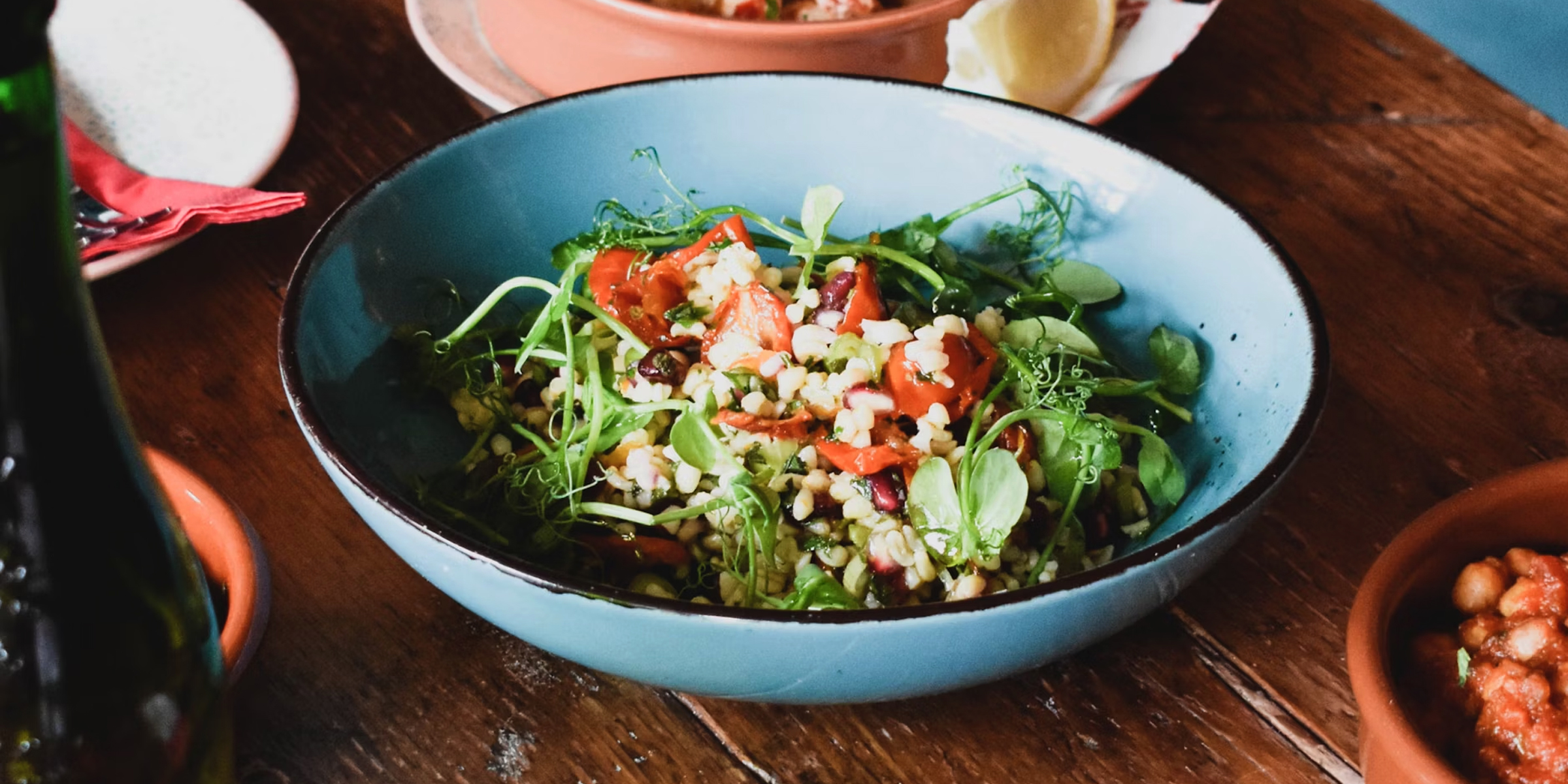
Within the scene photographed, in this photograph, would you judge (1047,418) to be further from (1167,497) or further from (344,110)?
(344,110)

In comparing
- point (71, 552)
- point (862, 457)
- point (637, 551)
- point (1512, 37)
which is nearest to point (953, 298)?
point (862, 457)

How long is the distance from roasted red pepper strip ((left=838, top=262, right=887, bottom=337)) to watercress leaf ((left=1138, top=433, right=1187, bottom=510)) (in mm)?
183

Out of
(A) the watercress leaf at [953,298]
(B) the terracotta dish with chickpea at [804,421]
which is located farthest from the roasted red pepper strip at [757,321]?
(A) the watercress leaf at [953,298]

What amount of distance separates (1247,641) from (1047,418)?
180 mm

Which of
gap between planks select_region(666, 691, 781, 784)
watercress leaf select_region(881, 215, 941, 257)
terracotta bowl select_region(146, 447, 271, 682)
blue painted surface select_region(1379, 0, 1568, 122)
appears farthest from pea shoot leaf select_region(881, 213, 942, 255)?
blue painted surface select_region(1379, 0, 1568, 122)

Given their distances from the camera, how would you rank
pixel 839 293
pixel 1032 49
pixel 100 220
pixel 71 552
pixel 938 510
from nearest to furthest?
pixel 71 552 → pixel 938 510 → pixel 839 293 → pixel 100 220 → pixel 1032 49

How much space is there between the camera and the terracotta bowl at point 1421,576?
0.61 meters

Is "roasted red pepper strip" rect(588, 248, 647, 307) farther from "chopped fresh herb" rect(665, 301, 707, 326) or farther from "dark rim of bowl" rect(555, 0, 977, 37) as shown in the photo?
"dark rim of bowl" rect(555, 0, 977, 37)

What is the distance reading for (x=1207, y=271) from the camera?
2.91 feet

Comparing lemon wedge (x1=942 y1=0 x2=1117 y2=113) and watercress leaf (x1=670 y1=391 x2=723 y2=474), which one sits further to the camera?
lemon wedge (x1=942 y1=0 x2=1117 y2=113)

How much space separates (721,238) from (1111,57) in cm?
49

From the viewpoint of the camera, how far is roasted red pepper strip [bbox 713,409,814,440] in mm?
772

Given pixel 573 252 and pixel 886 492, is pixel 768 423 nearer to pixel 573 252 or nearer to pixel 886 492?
pixel 886 492

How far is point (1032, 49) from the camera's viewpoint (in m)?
1.09
